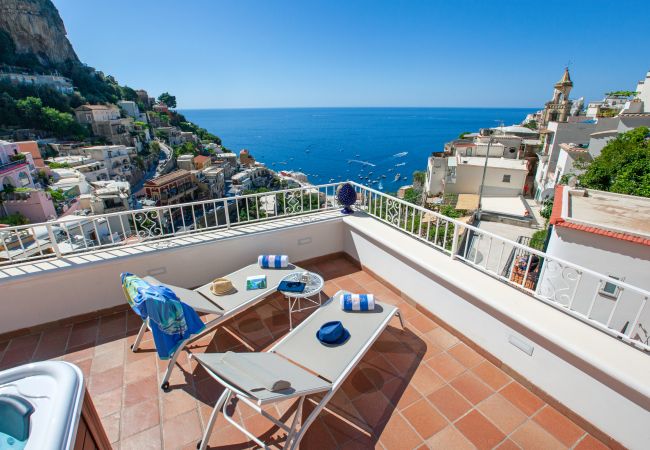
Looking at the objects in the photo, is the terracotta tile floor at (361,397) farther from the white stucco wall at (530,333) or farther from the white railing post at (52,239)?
the white railing post at (52,239)

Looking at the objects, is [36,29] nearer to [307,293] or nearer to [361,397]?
[307,293]

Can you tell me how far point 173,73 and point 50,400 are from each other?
11804 centimetres

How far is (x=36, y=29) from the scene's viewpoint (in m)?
52.8

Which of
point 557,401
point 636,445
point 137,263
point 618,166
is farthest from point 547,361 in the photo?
point 618,166

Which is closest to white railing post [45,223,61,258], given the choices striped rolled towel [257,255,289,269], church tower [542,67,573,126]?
striped rolled towel [257,255,289,269]

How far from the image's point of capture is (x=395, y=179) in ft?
174

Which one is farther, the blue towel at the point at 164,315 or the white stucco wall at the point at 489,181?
the white stucco wall at the point at 489,181

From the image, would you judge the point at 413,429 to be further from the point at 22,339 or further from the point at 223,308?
the point at 22,339

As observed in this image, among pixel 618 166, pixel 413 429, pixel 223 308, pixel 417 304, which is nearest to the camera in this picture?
pixel 413 429

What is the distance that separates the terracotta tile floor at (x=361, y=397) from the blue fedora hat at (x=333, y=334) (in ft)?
1.24

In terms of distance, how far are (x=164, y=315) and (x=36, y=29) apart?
79003 mm

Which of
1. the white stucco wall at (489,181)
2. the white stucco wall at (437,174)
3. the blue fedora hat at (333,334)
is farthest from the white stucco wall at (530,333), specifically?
the white stucco wall at (437,174)

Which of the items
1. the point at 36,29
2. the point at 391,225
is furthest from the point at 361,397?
the point at 36,29

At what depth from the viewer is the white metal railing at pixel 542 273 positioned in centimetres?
221
